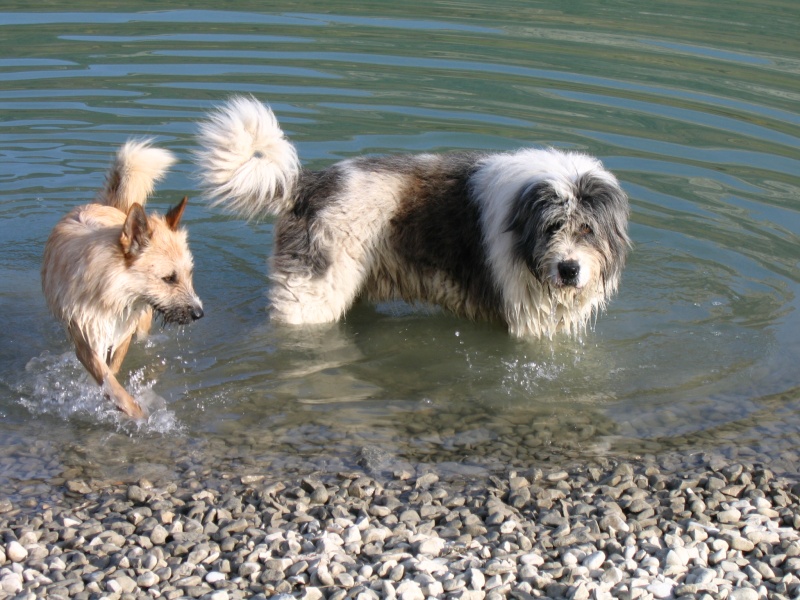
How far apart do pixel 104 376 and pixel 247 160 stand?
5.43 feet

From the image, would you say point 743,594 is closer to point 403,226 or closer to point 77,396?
point 403,226

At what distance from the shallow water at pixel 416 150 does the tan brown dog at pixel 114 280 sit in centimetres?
42

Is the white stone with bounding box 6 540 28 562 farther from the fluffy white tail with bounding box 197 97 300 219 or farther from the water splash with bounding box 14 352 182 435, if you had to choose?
the fluffy white tail with bounding box 197 97 300 219

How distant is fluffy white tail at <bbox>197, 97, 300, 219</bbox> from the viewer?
6566 millimetres

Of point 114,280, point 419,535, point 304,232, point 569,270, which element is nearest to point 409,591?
point 419,535

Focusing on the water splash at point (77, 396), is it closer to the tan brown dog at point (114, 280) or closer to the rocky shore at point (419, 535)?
the tan brown dog at point (114, 280)

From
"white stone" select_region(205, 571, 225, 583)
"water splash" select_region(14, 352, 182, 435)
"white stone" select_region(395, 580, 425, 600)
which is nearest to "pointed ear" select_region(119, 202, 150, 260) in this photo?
"water splash" select_region(14, 352, 182, 435)

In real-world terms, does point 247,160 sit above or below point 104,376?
above

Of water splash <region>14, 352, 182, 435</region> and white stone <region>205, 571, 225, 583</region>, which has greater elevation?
white stone <region>205, 571, 225, 583</region>

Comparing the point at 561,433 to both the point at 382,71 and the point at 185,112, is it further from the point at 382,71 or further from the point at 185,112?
the point at 382,71

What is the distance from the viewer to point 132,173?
645 cm

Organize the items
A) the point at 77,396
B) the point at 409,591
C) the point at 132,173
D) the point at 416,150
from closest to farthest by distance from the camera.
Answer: the point at 409,591
the point at 77,396
the point at 132,173
the point at 416,150

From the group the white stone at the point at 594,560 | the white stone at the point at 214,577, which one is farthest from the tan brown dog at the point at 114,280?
the white stone at the point at 594,560

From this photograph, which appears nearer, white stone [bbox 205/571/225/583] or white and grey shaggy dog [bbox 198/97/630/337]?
white stone [bbox 205/571/225/583]
